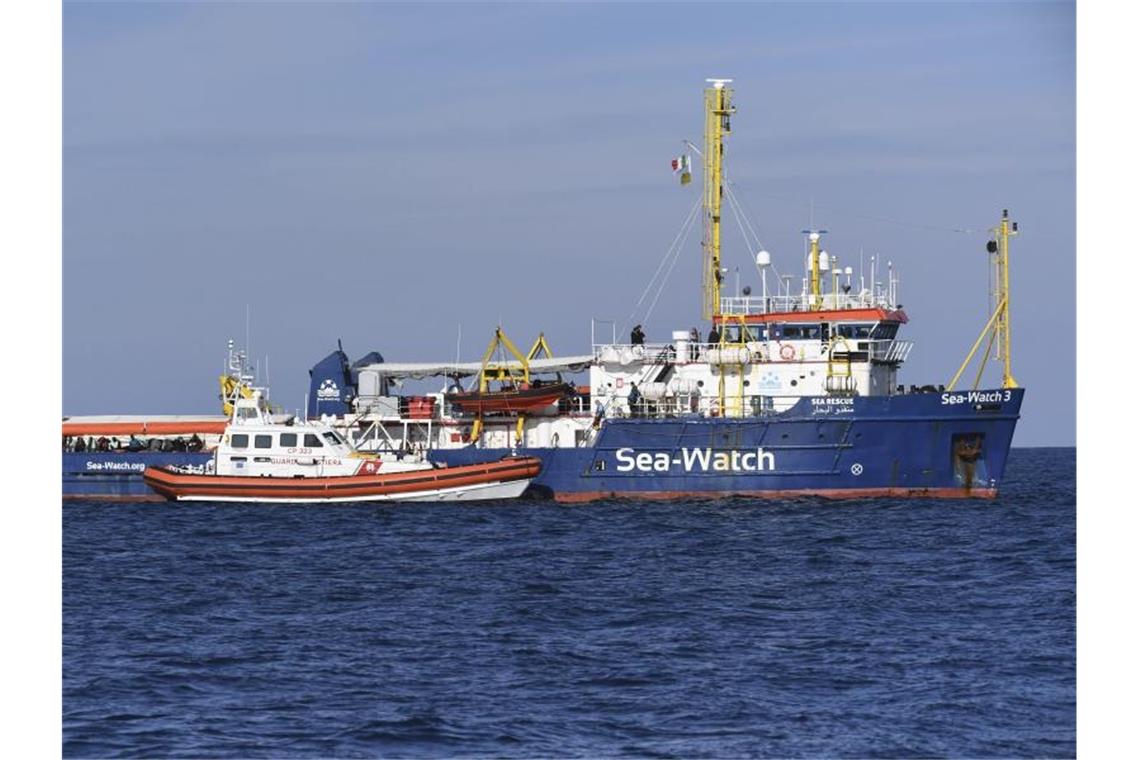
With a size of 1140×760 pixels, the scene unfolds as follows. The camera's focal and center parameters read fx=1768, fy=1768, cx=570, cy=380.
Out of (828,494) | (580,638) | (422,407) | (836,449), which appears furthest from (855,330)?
(580,638)

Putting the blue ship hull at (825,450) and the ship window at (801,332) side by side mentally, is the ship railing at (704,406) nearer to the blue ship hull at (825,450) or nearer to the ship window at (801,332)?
the blue ship hull at (825,450)

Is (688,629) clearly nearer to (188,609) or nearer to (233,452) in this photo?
Result: (188,609)

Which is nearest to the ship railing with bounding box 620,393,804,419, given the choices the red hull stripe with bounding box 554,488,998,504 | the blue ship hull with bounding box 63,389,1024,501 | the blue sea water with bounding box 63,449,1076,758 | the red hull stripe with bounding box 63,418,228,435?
the blue ship hull with bounding box 63,389,1024,501

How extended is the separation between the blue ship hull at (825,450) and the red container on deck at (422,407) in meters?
6.44

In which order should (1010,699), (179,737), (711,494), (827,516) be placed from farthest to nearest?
(711,494), (827,516), (1010,699), (179,737)

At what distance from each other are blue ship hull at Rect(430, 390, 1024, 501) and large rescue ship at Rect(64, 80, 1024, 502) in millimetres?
41

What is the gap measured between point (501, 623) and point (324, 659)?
14.4 feet

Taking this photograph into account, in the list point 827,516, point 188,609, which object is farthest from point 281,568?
point 827,516

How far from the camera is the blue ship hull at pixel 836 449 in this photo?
51156 mm

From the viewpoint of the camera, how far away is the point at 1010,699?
2331cm

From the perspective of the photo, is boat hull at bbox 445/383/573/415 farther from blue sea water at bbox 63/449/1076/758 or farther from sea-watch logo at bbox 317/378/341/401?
blue sea water at bbox 63/449/1076/758

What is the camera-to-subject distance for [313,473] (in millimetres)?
54438

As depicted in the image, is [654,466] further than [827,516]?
Yes

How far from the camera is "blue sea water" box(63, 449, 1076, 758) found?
21703 millimetres
